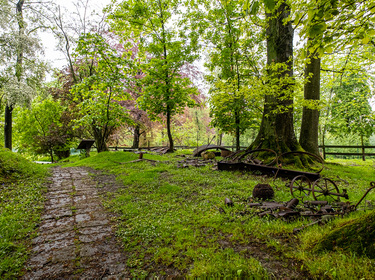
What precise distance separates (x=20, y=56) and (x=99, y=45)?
215 inches

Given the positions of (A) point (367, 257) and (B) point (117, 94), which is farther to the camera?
(B) point (117, 94)

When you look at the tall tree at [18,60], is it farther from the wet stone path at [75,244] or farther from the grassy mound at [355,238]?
the grassy mound at [355,238]

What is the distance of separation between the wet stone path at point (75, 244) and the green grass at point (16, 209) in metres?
0.15

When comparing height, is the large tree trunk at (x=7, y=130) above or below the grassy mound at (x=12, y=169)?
above

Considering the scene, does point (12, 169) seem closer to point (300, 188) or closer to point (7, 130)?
point (300, 188)

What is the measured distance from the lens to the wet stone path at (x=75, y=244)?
2354 mm

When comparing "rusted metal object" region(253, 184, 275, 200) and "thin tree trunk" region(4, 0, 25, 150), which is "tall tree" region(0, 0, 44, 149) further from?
"rusted metal object" region(253, 184, 275, 200)

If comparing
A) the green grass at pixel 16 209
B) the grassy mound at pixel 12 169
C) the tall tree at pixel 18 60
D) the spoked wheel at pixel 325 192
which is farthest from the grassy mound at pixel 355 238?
the tall tree at pixel 18 60

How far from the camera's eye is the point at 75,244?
9.57ft

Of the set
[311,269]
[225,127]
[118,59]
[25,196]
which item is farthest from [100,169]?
[311,269]

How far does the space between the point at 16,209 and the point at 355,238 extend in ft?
19.3

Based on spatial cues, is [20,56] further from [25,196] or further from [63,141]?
[25,196]

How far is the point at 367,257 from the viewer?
1.86 m

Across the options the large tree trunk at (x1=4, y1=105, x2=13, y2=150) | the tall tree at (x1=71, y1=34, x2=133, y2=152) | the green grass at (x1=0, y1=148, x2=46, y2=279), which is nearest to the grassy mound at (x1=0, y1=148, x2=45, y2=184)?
the green grass at (x1=0, y1=148, x2=46, y2=279)
